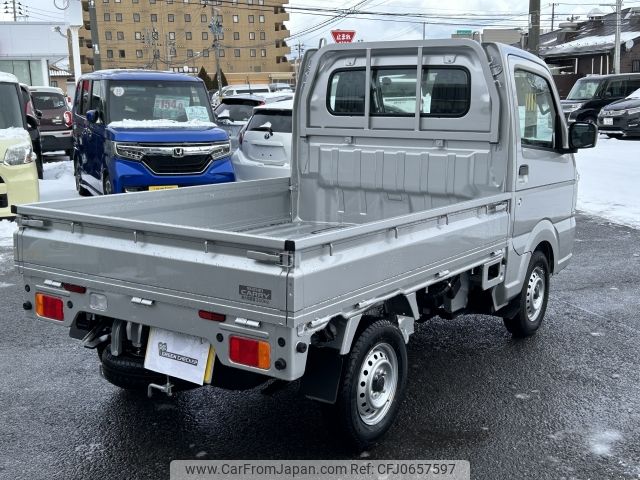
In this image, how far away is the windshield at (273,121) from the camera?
11859 millimetres

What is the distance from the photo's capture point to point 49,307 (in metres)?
4.15

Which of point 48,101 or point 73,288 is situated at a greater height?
point 48,101

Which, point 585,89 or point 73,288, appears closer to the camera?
point 73,288

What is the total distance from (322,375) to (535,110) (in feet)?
9.87

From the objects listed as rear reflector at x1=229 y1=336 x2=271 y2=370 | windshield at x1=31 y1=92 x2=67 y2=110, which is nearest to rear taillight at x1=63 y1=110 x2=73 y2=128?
windshield at x1=31 y1=92 x2=67 y2=110

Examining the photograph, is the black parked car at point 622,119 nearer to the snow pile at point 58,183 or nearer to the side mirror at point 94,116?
the snow pile at point 58,183

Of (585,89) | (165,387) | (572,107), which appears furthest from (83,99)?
(585,89)

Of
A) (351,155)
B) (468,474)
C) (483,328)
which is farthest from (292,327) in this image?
(483,328)

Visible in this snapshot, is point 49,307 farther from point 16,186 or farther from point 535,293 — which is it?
point 16,186

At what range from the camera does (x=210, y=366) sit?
3598 millimetres

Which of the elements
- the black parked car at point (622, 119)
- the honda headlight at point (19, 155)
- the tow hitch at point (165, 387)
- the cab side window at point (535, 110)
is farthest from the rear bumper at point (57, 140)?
the tow hitch at point (165, 387)

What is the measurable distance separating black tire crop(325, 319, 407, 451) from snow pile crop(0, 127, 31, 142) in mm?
8043

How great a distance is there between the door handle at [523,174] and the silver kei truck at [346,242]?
0.05ft

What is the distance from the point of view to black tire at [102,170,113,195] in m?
10.8
